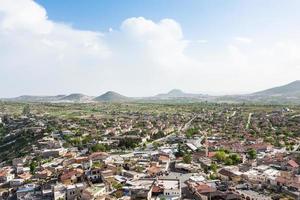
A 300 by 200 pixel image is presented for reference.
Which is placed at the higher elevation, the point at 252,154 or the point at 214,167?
the point at 252,154

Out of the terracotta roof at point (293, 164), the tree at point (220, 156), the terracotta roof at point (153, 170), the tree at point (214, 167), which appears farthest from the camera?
the tree at point (220, 156)

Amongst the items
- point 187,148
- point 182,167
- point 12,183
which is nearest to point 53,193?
point 12,183

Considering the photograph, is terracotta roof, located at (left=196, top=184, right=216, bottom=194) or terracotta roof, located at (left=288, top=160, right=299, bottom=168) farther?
terracotta roof, located at (left=288, top=160, right=299, bottom=168)

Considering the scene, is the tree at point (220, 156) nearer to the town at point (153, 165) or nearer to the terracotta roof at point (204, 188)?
the town at point (153, 165)

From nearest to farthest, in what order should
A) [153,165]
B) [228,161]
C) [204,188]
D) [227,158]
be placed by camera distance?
[204,188] < [153,165] < [228,161] < [227,158]

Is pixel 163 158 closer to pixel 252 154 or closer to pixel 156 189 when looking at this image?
pixel 252 154

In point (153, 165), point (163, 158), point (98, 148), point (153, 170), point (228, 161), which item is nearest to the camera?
point (153, 170)

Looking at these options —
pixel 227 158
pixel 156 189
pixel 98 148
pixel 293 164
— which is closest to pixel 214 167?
pixel 227 158

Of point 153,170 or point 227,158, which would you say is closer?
point 153,170

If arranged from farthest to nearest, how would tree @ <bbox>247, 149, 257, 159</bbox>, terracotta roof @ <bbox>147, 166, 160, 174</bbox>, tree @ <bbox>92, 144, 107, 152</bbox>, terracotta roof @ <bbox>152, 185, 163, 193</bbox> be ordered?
tree @ <bbox>92, 144, 107, 152</bbox>
tree @ <bbox>247, 149, 257, 159</bbox>
terracotta roof @ <bbox>147, 166, 160, 174</bbox>
terracotta roof @ <bbox>152, 185, 163, 193</bbox>

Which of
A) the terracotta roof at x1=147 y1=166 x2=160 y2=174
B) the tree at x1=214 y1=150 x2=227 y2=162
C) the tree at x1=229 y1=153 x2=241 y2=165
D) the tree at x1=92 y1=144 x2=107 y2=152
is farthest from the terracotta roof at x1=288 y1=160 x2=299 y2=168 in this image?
the tree at x1=92 y1=144 x2=107 y2=152

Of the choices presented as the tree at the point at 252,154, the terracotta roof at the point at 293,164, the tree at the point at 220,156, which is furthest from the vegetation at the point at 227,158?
the terracotta roof at the point at 293,164

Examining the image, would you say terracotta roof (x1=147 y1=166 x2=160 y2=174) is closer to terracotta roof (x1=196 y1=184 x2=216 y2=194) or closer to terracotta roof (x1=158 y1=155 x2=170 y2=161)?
terracotta roof (x1=158 y1=155 x2=170 y2=161)
